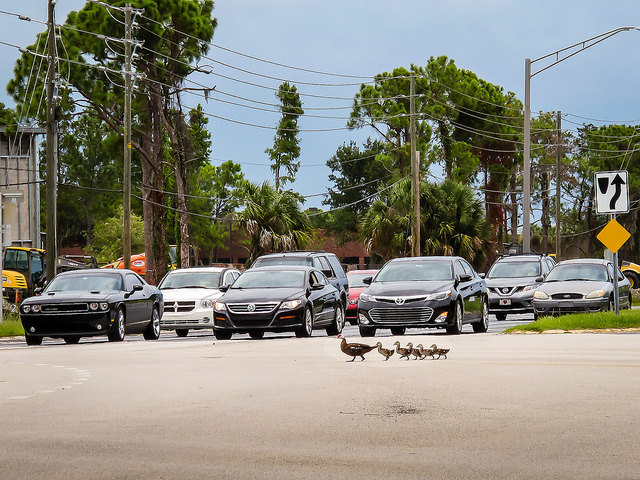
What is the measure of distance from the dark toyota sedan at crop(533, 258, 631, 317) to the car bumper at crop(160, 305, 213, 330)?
7627 millimetres

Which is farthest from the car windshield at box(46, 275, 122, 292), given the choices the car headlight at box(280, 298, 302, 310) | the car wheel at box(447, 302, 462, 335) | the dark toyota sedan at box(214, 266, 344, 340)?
the car wheel at box(447, 302, 462, 335)

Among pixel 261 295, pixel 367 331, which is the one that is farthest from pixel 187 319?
pixel 367 331

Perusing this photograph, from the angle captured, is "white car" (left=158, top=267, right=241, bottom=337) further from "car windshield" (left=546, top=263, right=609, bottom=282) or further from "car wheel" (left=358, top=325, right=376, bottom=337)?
"car windshield" (left=546, top=263, right=609, bottom=282)

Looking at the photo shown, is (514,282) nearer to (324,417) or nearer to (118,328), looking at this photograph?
(118,328)

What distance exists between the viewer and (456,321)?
74.9ft

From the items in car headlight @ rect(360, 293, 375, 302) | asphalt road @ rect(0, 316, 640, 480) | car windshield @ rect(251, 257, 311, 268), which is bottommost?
asphalt road @ rect(0, 316, 640, 480)

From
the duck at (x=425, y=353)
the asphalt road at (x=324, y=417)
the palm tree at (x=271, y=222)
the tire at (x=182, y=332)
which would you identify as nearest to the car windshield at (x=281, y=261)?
the tire at (x=182, y=332)

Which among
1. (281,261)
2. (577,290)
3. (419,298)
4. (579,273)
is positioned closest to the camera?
(419,298)

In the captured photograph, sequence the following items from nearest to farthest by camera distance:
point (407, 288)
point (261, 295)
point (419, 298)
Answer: point (419, 298) < point (407, 288) < point (261, 295)

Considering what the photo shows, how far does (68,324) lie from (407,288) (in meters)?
6.72

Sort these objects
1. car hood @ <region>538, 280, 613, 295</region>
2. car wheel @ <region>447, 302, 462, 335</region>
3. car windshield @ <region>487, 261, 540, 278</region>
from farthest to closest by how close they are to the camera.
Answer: car windshield @ <region>487, 261, 540, 278</region> < car hood @ <region>538, 280, 613, 295</region> < car wheel @ <region>447, 302, 462, 335</region>

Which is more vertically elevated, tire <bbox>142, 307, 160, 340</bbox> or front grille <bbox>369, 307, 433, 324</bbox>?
front grille <bbox>369, 307, 433, 324</bbox>

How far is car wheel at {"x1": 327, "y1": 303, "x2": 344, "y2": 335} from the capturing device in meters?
25.3

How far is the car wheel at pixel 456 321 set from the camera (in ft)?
74.6
